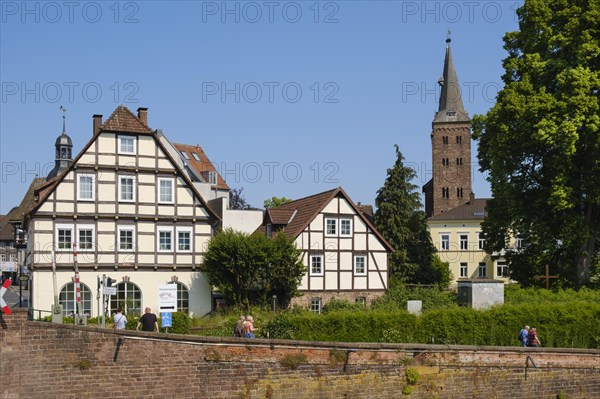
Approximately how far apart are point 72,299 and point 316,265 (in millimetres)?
11482

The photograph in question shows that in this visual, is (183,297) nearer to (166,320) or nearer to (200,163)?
(166,320)

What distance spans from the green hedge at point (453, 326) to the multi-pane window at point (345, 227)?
44.0ft

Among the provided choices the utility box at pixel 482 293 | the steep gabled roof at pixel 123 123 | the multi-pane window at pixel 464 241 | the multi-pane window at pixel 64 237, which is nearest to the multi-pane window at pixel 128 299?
the multi-pane window at pixel 64 237

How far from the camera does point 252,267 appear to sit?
35094 mm

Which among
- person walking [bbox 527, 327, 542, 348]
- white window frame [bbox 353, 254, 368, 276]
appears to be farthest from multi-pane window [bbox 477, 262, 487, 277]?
person walking [bbox 527, 327, 542, 348]

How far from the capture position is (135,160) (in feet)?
118

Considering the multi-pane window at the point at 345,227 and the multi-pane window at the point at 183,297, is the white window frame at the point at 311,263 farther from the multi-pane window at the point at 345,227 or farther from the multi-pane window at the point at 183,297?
the multi-pane window at the point at 183,297

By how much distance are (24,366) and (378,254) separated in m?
25.1

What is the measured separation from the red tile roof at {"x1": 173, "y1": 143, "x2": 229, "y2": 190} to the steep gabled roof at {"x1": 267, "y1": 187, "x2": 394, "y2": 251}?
24.0 m

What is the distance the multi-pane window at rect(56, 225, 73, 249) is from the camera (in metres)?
34.3

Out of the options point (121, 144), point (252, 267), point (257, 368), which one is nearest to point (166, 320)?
point (257, 368)

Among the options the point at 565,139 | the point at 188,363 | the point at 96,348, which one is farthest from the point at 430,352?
the point at 565,139

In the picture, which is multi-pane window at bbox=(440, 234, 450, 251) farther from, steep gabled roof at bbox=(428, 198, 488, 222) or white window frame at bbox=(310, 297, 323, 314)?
white window frame at bbox=(310, 297, 323, 314)

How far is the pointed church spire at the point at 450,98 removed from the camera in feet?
271
